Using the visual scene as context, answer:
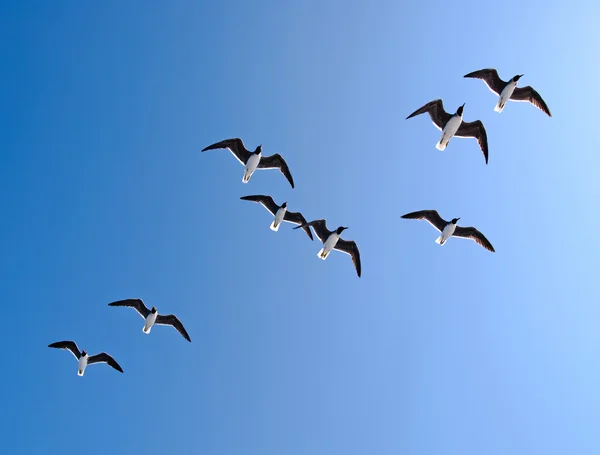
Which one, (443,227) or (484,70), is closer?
(484,70)

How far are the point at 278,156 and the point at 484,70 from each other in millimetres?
12101

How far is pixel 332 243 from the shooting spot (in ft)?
116

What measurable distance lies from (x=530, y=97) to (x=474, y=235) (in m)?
8.25

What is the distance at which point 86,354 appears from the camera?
39531mm

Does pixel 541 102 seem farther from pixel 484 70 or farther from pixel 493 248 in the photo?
pixel 493 248

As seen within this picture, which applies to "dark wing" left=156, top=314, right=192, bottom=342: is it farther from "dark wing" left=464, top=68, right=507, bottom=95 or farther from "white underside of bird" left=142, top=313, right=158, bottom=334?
"dark wing" left=464, top=68, right=507, bottom=95

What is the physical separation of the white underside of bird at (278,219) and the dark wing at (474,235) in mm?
10031

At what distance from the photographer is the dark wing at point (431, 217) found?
35.3 meters

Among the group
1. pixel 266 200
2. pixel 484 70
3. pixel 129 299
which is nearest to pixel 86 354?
pixel 129 299

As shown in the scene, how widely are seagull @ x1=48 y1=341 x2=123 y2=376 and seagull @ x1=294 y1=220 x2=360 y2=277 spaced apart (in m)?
15.6

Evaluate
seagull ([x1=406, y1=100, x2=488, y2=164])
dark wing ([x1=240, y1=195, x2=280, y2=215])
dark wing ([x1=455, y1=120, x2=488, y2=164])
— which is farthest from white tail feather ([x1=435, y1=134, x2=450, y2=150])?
dark wing ([x1=240, y1=195, x2=280, y2=215])

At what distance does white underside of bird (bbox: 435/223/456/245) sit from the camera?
34594 millimetres

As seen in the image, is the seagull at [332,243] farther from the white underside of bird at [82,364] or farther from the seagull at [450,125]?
the white underside of bird at [82,364]

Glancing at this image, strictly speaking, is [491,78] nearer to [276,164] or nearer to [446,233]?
[446,233]
